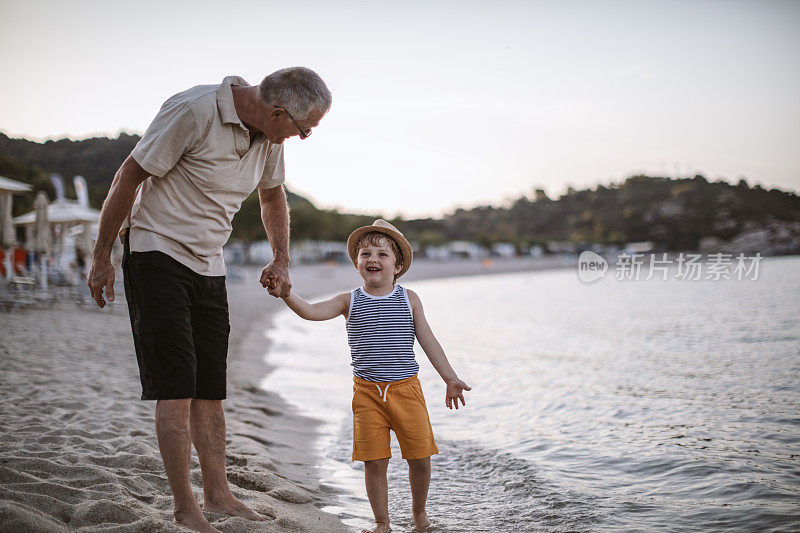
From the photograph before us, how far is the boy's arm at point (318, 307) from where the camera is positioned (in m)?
2.74

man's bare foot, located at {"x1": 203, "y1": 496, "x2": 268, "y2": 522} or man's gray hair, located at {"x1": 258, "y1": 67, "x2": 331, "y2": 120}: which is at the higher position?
man's gray hair, located at {"x1": 258, "y1": 67, "x2": 331, "y2": 120}

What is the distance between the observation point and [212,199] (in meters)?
2.35

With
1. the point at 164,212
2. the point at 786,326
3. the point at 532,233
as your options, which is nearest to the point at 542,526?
the point at 164,212

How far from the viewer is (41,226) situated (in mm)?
11055

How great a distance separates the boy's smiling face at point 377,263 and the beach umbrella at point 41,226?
30.9 ft

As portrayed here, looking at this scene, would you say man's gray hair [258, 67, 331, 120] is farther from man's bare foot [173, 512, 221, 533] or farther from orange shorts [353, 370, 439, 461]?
man's bare foot [173, 512, 221, 533]

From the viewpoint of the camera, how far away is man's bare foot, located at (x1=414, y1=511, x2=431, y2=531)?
2906 millimetres

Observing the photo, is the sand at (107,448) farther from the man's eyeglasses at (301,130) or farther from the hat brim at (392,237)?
the man's eyeglasses at (301,130)

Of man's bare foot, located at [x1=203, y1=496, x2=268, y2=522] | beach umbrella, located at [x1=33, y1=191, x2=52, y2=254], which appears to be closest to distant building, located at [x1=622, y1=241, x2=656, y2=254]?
beach umbrella, located at [x1=33, y1=191, x2=52, y2=254]

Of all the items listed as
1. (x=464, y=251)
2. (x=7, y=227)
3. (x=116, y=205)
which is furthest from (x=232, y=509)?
(x=464, y=251)

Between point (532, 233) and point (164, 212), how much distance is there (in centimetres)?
13077

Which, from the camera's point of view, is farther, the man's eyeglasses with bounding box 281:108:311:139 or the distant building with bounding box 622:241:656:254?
the distant building with bounding box 622:241:656:254

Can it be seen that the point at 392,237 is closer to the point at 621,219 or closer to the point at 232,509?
the point at 232,509

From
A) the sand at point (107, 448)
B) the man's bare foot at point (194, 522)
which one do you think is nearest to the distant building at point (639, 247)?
the sand at point (107, 448)
